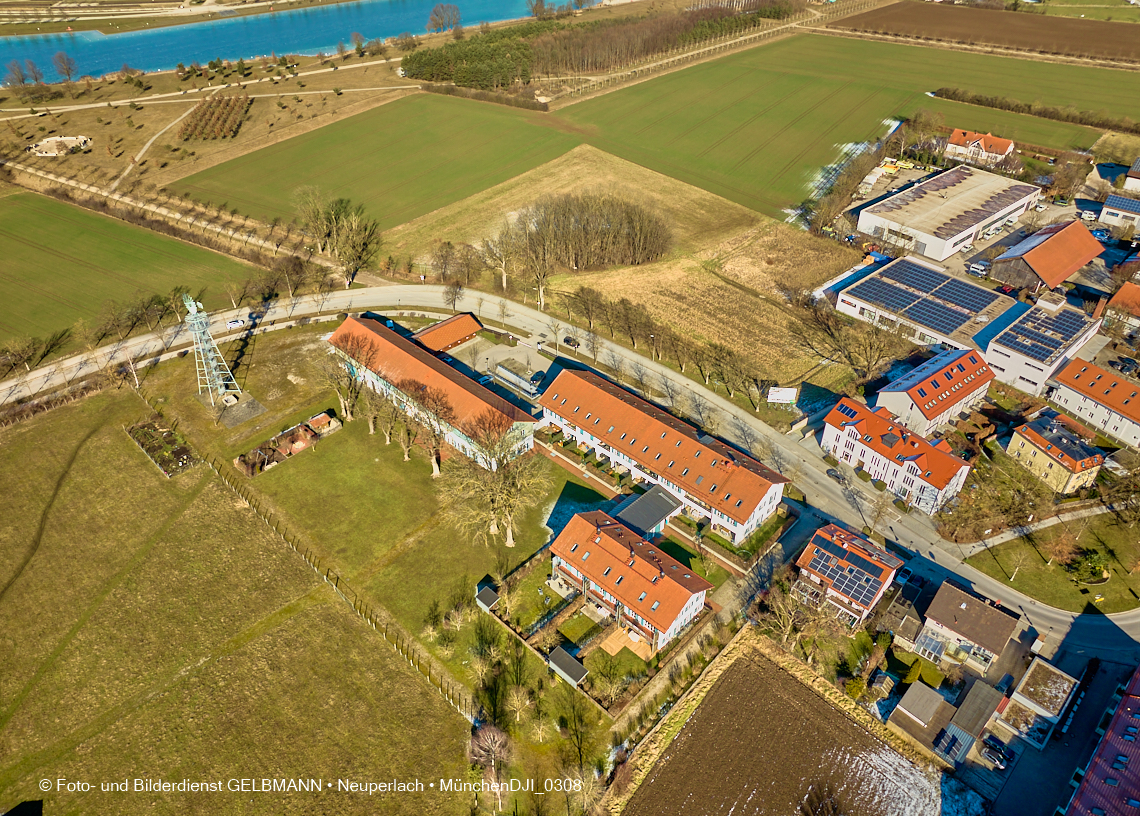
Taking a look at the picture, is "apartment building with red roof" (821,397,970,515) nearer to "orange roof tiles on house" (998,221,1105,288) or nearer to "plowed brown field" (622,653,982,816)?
"plowed brown field" (622,653,982,816)

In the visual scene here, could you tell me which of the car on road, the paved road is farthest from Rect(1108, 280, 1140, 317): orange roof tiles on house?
the car on road

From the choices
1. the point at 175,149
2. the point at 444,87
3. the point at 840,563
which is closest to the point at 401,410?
the point at 840,563

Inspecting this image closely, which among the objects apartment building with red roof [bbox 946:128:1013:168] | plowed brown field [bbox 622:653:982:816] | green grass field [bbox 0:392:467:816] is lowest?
plowed brown field [bbox 622:653:982:816]

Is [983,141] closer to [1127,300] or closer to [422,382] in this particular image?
[1127,300]

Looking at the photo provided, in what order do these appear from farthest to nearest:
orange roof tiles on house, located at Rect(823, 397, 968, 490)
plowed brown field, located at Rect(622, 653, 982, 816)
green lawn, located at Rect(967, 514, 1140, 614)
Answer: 1. orange roof tiles on house, located at Rect(823, 397, 968, 490)
2. green lawn, located at Rect(967, 514, 1140, 614)
3. plowed brown field, located at Rect(622, 653, 982, 816)

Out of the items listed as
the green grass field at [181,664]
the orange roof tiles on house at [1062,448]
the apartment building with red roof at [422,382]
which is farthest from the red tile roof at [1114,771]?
the apartment building with red roof at [422,382]

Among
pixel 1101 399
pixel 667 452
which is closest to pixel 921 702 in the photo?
pixel 667 452

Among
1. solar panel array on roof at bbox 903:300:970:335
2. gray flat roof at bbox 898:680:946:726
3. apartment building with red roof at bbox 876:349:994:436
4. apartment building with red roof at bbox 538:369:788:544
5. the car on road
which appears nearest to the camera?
the car on road

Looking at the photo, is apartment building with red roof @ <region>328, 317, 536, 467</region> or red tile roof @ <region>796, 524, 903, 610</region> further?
apartment building with red roof @ <region>328, 317, 536, 467</region>
